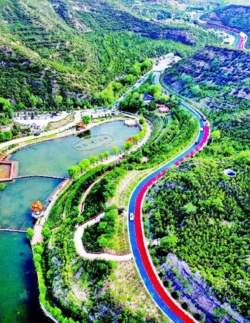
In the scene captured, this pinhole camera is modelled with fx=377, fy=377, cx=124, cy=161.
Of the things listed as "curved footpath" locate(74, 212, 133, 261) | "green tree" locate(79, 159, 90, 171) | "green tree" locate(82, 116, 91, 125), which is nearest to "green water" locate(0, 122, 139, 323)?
"green tree" locate(82, 116, 91, 125)

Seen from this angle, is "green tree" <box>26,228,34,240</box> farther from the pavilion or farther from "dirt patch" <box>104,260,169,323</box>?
"dirt patch" <box>104,260,169,323</box>

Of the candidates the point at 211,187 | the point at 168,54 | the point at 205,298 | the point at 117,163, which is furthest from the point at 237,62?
→ the point at 205,298

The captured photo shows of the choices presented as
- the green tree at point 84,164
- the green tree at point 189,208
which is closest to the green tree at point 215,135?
the green tree at point 84,164

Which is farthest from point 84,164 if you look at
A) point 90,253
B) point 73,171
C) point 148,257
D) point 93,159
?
point 148,257

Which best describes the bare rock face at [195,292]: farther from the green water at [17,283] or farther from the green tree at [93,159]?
the green tree at [93,159]

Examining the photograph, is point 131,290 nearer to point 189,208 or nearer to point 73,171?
point 189,208

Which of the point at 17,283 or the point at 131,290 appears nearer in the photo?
the point at 131,290

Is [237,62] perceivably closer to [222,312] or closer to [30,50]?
[30,50]
